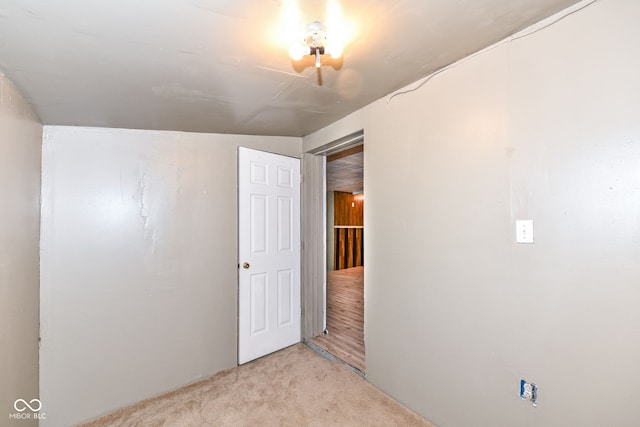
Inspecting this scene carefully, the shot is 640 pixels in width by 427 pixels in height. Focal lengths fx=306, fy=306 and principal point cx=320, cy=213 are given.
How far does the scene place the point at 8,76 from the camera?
1628 millimetres

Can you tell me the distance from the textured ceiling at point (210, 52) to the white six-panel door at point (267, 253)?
82 cm

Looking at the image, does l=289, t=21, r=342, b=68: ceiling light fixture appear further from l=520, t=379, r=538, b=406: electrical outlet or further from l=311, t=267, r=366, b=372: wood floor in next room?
l=311, t=267, r=366, b=372: wood floor in next room

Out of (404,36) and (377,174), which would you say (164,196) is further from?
(404,36)

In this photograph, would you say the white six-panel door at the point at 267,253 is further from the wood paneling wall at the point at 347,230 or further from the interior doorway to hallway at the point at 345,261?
the wood paneling wall at the point at 347,230

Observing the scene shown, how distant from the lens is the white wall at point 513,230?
1.25 metres

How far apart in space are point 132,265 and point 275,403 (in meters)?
1.56

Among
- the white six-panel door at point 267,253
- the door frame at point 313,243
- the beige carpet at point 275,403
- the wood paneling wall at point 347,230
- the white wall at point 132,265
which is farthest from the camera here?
the wood paneling wall at point 347,230

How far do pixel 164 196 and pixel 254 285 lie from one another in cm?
115

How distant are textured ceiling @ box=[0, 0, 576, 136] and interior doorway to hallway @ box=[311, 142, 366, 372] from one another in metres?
1.15

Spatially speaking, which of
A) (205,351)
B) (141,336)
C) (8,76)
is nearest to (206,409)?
(205,351)

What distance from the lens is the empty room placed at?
1294mm

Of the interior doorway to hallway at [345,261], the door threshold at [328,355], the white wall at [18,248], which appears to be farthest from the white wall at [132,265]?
the interior doorway to hallway at [345,261]

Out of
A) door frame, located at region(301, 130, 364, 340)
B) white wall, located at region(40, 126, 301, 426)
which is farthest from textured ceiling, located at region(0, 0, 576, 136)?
door frame, located at region(301, 130, 364, 340)

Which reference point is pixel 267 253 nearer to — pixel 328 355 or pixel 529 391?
pixel 328 355
